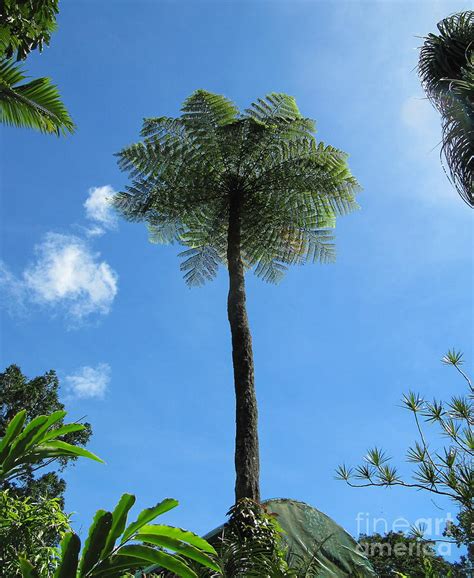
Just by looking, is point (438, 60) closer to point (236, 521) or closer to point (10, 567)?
point (236, 521)

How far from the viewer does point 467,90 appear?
5.66m

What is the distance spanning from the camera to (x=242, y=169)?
11.0m

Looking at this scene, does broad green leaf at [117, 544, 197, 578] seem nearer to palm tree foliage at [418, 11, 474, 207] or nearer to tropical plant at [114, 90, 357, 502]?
palm tree foliage at [418, 11, 474, 207]

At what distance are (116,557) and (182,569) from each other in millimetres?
202

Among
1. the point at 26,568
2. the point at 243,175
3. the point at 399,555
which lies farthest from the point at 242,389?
the point at 26,568

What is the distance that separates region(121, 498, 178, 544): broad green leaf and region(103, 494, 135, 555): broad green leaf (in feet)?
0.07

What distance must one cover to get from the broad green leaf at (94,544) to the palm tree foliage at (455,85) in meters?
5.60

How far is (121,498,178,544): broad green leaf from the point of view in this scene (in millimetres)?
1590

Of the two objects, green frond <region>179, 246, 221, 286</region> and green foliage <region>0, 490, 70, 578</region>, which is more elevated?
green frond <region>179, 246, 221, 286</region>

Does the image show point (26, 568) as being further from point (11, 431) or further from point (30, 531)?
point (30, 531)

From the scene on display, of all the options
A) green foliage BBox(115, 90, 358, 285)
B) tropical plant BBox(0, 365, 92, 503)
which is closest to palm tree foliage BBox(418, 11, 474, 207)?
green foliage BBox(115, 90, 358, 285)

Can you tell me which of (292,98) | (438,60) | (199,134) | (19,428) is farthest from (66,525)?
(292,98)

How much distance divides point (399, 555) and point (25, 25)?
6757 millimetres

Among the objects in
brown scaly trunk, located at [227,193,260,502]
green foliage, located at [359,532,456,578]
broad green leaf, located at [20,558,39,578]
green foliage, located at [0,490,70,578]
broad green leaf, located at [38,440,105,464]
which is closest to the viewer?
broad green leaf, located at [20,558,39,578]
